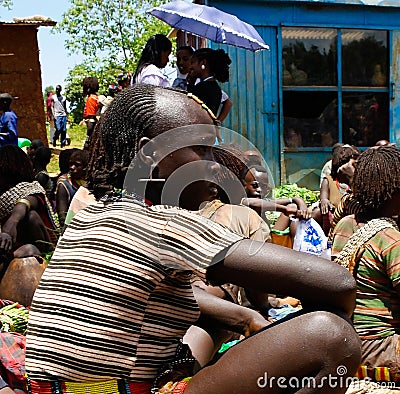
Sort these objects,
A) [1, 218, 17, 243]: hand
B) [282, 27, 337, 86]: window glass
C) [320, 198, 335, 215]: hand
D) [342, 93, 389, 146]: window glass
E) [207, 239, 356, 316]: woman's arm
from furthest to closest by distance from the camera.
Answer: [342, 93, 389, 146]: window glass
[282, 27, 337, 86]: window glass
[320, 198, 335, 215]: hand
[1, 218, 17, 243]: hand
[207, 239, 356, 316]: woman's arm

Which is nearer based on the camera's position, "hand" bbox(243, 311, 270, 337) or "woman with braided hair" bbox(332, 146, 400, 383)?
"hand" bbox(243, 311, 270, 337)

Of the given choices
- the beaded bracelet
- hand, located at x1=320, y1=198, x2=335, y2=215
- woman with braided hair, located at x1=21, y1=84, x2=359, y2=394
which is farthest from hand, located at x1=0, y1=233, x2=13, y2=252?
hand, located at x1=320, y1=198, x2=335, y2=215

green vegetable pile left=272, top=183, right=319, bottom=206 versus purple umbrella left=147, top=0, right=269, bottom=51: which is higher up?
purple umbrella left=147, top=0, right=269, bottom=51

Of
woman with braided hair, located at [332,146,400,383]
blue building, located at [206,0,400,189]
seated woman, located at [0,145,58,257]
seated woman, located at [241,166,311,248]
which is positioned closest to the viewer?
woman with braided hair, located at [332,146,400,383]

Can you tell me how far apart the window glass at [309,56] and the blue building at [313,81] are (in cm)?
1

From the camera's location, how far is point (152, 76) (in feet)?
16.8

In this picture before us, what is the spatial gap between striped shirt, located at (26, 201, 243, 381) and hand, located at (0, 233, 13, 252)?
2581 millimetres

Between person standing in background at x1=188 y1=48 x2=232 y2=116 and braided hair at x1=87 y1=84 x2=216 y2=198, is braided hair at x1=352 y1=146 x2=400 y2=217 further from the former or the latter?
person standing in background at x1=188 y1=48 x2=232 y2=116

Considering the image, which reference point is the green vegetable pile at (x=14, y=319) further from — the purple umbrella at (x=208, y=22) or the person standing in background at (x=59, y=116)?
the person standing in background at (x=59, y=116)

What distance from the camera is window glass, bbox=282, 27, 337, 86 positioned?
7609mm

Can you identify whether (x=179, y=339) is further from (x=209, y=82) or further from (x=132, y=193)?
(x=209, y=82)

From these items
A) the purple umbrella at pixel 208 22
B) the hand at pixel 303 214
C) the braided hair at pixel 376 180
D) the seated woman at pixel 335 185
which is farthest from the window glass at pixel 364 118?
the braided hair at pixel 376 180

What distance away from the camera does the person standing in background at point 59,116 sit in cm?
1582

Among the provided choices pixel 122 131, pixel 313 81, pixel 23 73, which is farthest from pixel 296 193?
pixel 23 73
